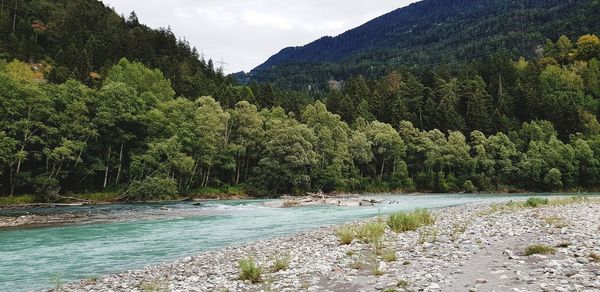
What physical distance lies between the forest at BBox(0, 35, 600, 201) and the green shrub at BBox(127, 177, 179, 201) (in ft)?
0.69

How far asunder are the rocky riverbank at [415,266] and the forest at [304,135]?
52.0 meters

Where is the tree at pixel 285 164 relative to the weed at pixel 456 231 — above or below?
above

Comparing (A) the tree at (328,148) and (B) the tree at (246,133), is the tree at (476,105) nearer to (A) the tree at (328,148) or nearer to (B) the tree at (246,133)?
(A) the tree at (328,148)

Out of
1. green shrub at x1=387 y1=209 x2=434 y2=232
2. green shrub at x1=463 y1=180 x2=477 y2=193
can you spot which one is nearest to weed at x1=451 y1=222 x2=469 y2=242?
green shrub at x1=387 y1=209 x2=434 y2=232

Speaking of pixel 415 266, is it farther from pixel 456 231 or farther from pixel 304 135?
pixel 304 135

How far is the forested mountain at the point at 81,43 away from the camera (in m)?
109

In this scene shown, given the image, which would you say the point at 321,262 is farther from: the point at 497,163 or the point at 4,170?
the point at 497,163

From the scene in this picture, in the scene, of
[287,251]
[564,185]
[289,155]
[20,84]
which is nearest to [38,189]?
[20,84]

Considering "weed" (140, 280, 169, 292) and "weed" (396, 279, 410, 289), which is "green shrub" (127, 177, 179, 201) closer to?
"weed" (140, 280, 169, 292)

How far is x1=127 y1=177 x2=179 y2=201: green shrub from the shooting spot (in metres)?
66.1

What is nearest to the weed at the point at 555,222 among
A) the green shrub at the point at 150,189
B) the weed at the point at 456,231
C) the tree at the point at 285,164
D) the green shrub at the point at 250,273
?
the weed at the point at 456,231

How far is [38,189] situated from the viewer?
190ft

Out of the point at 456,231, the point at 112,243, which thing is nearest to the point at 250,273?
the point at 456,231

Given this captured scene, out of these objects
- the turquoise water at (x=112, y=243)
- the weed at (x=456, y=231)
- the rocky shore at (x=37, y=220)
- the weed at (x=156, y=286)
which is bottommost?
the turquoise water at (x=112, y=243)
